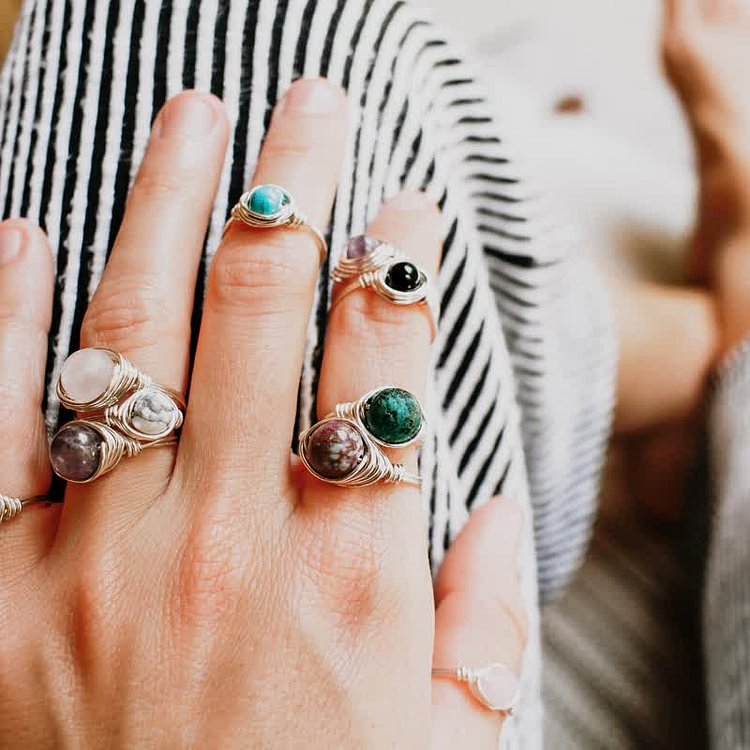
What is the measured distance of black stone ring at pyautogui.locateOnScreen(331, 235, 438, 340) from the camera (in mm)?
425

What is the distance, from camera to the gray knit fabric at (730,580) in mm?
593

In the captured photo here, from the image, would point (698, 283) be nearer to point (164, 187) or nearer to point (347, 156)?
point (347, 156)

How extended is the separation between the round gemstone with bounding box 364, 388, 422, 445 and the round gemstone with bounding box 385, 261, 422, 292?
0.23ft

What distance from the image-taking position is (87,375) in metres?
0.38

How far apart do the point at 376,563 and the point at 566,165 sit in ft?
2.64

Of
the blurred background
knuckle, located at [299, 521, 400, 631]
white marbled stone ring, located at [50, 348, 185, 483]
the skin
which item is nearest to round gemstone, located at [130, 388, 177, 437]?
white marbled stone ring, located at [50, 348, 185, 483]

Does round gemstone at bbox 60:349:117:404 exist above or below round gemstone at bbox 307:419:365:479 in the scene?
above

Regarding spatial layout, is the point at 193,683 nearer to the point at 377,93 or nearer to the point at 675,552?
the point at 377,93

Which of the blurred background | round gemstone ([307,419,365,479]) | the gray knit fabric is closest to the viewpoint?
round gemstone ([307,419,365,479])

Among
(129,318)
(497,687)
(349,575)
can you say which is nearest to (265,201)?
(129,318)

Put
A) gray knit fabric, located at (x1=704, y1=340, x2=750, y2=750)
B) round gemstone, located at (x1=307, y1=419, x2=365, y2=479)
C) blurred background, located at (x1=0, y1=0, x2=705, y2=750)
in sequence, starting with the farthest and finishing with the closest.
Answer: blurred background, located at (x1=0, y1=0, x2=705, y2=750) → gray knit fabric, located at (x1=704, y1=340, x2=750, y2=750) → round gemstone, located at (x1=307, y1=419, x2=365, y2=479)

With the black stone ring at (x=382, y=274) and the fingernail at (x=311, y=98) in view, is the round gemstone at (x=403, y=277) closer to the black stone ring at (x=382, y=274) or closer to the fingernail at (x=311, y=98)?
the black stone ring at (x=382, y=274)

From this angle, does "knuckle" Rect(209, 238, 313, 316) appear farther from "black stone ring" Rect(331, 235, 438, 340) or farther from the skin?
the skin

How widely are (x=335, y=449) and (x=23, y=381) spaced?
194 mm
